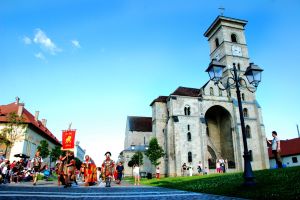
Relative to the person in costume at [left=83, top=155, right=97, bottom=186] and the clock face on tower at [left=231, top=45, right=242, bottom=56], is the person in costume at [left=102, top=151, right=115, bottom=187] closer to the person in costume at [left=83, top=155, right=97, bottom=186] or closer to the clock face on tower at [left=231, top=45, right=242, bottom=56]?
the person in costume at [left=83, top=155, right=97, bottom=186]

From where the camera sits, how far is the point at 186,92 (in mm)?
47625

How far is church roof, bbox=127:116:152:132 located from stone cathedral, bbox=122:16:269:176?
40.7 feet

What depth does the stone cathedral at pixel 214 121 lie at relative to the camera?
1656 inches

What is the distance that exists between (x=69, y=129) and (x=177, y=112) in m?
19.6

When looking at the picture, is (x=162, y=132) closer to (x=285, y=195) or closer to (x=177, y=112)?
(x=177, y=112)

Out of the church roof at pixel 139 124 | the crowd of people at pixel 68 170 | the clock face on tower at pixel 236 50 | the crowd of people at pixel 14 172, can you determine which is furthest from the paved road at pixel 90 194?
the church roof at pixel 139 124

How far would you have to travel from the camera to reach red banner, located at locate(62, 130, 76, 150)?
31.5 metres

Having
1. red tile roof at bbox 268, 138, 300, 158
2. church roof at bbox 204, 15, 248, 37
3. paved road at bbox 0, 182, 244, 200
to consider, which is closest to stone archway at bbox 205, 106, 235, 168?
red tile roof at bbox 268, 138, 300, 158

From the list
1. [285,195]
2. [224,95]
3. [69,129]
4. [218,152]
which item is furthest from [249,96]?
[285,195]

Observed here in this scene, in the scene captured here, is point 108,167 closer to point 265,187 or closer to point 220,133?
point 265,187

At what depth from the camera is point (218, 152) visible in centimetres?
4778

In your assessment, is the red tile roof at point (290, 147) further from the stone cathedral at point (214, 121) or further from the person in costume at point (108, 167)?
the person in costume at point (108, 167)

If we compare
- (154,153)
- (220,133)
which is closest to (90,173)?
(154,153)

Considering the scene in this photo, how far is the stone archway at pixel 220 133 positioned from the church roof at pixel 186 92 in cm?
464
